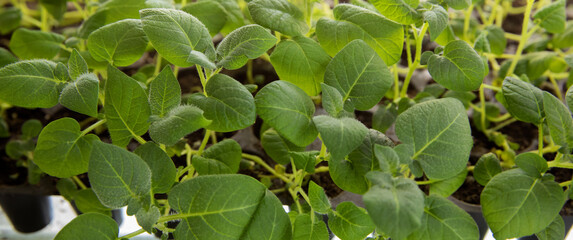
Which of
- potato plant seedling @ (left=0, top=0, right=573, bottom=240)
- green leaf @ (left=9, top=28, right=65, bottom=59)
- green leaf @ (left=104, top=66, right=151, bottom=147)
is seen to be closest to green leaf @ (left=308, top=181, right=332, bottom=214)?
potato plant seedling @ (left=0, top=0, right=573, bottom=240)

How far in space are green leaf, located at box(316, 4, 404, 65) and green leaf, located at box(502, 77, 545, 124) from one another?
0.15m

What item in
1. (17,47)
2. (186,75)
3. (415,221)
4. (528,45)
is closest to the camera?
(415,221)

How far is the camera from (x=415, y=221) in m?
0.41

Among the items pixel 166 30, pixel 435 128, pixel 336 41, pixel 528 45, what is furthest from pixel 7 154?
pixel 528 45

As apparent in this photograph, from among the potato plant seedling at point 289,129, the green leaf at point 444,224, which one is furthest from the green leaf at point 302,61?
the green leaf at point 444,224

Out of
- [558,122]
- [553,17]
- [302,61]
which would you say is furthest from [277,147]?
[553,17]

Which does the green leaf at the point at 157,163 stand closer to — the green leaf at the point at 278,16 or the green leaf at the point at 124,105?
the green leaf at the point at 124,105

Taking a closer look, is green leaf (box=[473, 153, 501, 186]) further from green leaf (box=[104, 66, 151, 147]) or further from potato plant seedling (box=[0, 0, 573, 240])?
green leaf (box=[104, 66, 151, 147])

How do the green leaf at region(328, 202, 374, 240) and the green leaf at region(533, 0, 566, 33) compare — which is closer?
the green leaf at region(328, 202, 374, 240)

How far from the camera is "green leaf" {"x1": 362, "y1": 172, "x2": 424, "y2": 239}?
0.41 meters

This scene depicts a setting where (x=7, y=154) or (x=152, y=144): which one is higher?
(x=152, y=144)

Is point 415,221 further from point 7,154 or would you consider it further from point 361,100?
point 7,154

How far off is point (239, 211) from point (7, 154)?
562mm

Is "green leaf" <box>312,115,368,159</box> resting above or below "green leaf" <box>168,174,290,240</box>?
above
